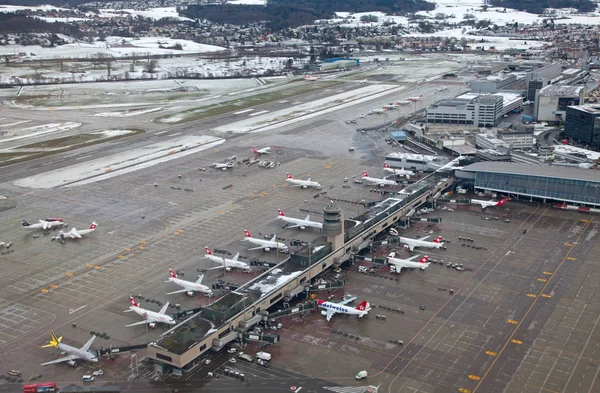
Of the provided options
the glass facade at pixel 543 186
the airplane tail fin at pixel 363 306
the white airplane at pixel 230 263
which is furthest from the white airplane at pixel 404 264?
the glass facade at pixel 543 186

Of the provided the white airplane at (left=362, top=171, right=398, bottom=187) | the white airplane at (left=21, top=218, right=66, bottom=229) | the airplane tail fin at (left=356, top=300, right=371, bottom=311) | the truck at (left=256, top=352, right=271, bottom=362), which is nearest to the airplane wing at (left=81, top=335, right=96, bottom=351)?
Result: the truck at (left=256, top=352, right=271, bottom=362)

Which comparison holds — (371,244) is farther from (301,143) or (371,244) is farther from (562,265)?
(301,143)

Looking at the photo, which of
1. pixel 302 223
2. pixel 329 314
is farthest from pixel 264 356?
pixel 302 223

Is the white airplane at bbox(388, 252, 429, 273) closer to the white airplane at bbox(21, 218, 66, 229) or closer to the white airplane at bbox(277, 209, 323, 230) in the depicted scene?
the white airplane at bbox(277, 209, 323, 230)

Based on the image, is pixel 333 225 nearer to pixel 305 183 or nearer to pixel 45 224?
pixel 305 183

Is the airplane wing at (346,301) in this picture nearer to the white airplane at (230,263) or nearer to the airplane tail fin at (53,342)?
the white airplane at (230,263)

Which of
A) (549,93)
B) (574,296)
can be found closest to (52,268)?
(574,296)
